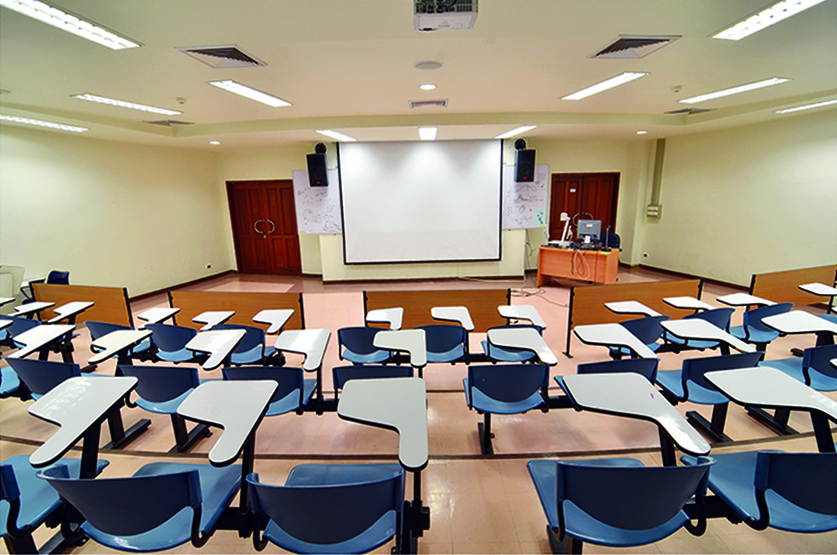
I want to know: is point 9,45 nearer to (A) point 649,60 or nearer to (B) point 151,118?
(B) point 151,118

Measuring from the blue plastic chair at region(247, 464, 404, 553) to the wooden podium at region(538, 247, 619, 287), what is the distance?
19.8 ft

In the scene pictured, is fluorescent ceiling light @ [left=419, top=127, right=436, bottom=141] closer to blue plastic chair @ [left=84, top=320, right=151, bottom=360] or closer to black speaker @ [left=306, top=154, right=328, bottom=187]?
black speaker @ [left=306, top=154, right=328, bottom=187]

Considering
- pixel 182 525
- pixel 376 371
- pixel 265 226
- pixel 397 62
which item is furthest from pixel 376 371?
pixel 265 226

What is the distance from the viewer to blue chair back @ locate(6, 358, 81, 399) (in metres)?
2.17

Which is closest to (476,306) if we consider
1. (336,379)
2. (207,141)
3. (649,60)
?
(336,379)

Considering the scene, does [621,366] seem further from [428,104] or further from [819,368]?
[428,104]

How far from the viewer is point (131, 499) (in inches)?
48.9

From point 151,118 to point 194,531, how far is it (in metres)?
5.67

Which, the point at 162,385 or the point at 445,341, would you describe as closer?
the point at 162,385

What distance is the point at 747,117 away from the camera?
5.27m

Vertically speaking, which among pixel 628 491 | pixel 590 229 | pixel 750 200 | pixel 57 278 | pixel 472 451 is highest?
pixel 750 200

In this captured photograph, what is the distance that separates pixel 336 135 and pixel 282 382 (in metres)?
5.02

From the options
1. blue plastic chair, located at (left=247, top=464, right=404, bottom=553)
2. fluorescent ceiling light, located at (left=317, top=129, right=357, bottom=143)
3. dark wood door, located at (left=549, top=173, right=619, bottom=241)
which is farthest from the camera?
dark wood door, located at (left=549, top=173, right=619, bottom=241)

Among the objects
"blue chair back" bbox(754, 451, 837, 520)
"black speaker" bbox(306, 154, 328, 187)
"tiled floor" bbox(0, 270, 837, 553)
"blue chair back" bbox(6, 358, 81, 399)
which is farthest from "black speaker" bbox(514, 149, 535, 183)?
"blue chair back" bbox(6, 358, 81, 399)
